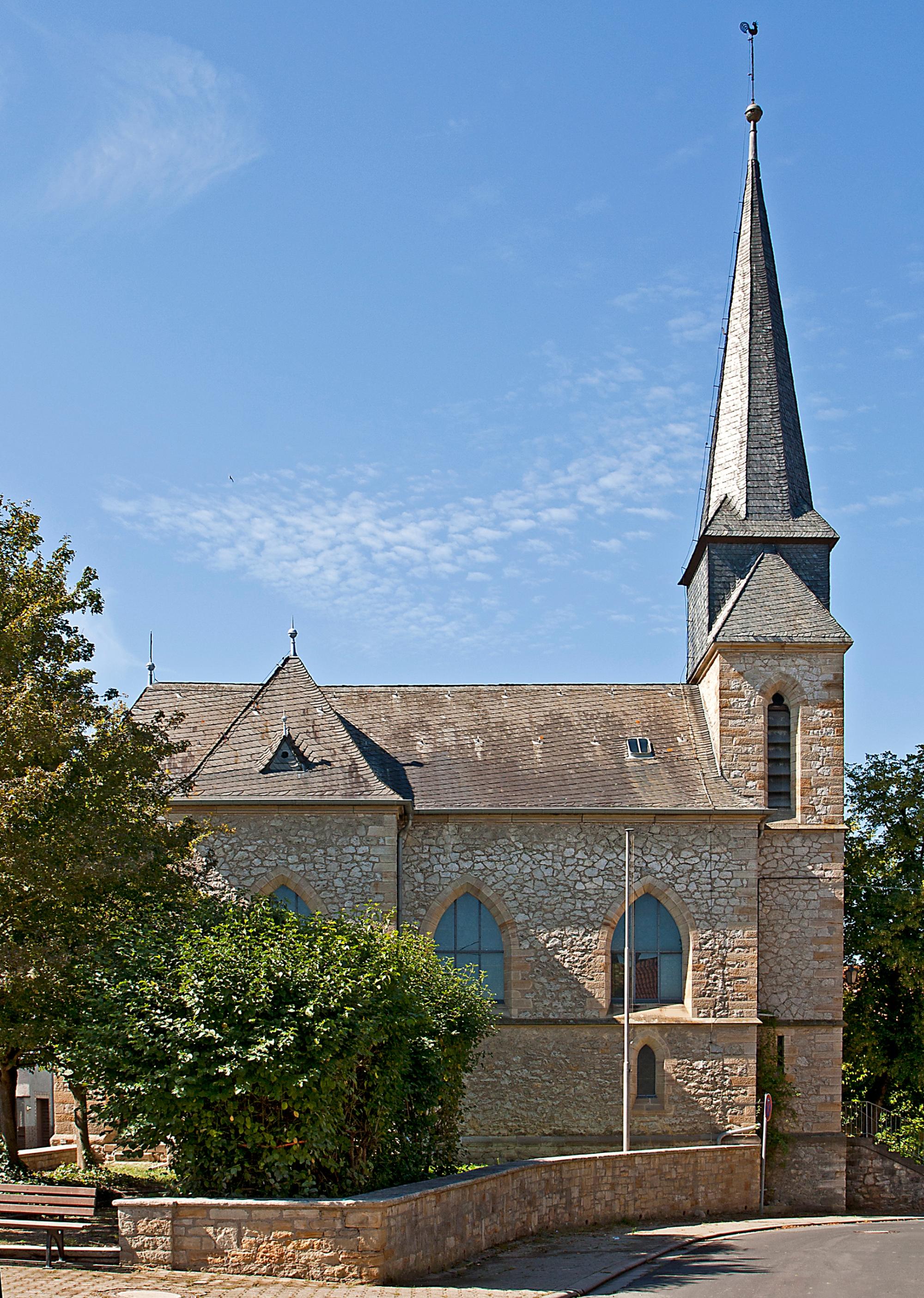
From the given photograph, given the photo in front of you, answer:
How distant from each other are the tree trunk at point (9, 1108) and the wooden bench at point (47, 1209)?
2873mm

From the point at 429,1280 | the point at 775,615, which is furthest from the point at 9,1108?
the point at 775,615

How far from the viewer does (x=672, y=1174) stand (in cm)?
1964

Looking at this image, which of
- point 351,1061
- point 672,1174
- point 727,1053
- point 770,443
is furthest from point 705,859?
point 351,1061

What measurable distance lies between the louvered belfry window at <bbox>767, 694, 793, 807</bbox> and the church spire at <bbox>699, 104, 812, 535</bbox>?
14.3ft

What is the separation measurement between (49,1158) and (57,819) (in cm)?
779


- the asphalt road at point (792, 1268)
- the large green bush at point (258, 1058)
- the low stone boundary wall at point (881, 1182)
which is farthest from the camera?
the low stone boundary wall at point (881, 1182)

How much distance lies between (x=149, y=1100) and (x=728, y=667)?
53.6 feet

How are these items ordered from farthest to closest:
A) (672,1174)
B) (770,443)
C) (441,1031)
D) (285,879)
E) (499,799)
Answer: (770,443)
(499,799)
(285,879)
(672,1174)
(441,1031)

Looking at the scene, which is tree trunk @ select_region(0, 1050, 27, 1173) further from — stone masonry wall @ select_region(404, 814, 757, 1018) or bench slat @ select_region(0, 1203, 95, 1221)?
stone masonry wall @ select_region(404, 814, 757, 1018)

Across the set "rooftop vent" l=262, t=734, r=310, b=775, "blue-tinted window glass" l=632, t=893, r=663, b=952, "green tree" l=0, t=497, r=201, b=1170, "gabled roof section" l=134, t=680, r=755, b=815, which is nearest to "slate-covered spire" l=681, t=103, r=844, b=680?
"gabled roof section" l=134, t=680, r=755, b=815

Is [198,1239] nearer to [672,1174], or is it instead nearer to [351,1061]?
[351,1061]

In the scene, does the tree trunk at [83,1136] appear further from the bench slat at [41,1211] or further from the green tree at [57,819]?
the bench slat at [41,1211]

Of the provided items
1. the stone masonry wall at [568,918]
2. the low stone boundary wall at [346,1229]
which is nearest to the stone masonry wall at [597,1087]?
the stone masonry wall at [568,918]

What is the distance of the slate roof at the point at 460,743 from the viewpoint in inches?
978
